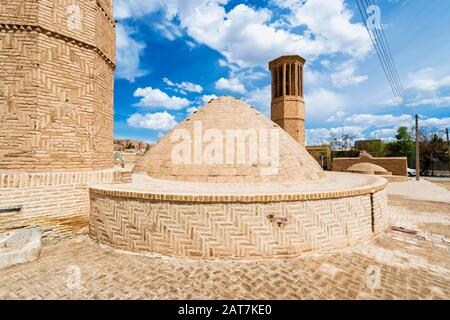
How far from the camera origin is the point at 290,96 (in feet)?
91.2

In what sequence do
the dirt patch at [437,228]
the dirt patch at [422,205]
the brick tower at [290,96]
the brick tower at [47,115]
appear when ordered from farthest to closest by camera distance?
the brick tower at [290,96], the dirt patch at [422,205], the dirt patch at [437,228], the brick tower at [47,115]

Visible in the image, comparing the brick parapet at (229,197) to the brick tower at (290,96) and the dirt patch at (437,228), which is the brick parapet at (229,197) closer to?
the dirt patch at (437,228)

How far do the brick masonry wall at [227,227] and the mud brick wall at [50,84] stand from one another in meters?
2.78

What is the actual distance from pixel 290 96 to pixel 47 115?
26346 mm

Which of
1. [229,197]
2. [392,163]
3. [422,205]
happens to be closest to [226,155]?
[229,197]

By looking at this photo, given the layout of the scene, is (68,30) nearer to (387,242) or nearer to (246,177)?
(246,177)

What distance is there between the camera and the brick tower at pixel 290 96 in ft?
90.8

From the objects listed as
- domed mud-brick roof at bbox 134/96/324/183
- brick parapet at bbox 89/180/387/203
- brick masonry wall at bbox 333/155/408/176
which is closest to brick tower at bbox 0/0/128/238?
brick parapet at bbox 89/180/387/203

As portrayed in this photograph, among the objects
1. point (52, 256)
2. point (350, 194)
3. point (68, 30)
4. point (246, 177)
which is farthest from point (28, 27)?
point (350, 194)

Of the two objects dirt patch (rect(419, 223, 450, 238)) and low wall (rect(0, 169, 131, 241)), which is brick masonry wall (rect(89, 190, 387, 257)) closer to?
low wall (rect(0, 169, 131, 241))

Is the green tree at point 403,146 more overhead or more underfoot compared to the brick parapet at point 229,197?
more overhead

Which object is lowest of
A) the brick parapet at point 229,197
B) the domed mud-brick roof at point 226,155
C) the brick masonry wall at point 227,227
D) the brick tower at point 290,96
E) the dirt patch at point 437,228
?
the dirt patch at point 437,228

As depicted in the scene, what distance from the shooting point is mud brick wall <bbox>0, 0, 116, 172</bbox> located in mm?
5953

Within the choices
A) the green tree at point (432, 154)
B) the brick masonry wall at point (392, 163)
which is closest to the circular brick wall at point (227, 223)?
the brick masonry wall at point (392, 163)
